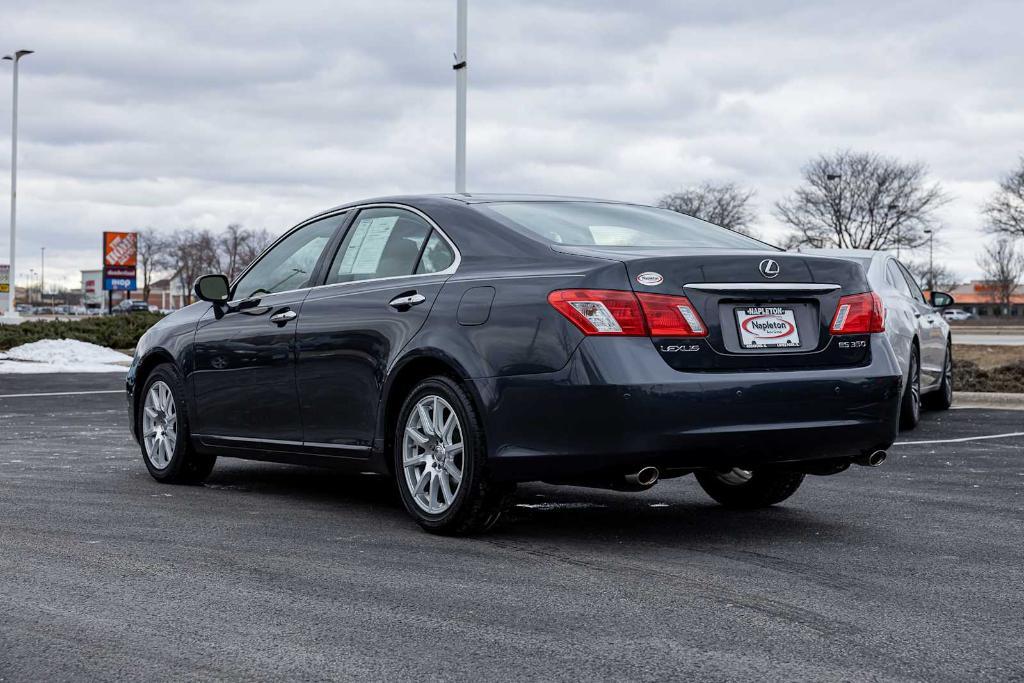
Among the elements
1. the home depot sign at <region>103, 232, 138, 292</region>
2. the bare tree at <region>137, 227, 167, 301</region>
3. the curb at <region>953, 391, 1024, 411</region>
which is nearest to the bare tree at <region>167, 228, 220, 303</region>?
the bare tree at <region>137, 227, 167, 301</region>

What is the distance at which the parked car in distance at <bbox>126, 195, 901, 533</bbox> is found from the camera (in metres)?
5.42

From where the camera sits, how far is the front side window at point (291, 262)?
284 inches

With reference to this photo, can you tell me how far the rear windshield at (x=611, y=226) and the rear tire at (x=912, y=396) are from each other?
15.7ft

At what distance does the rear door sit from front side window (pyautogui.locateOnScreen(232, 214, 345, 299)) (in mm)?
228

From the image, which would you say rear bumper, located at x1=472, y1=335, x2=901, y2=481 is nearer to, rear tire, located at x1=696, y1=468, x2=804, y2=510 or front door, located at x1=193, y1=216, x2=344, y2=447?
rear tire, located at x1=696, y1=468, x2=804, y2=510

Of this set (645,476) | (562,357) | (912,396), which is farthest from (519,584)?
(912,396)

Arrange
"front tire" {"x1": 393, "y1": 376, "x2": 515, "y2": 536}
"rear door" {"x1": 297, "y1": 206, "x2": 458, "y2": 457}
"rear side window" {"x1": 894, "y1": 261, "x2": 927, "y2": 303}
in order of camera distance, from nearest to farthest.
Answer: "front tire" {"x1": 393, "y1": 376, "x2": 515, "y2": 536}, "rear door" {"x1": 297, "y1": 206, "x2": 458, "y2": 457}, "rear side window" {"x1": 894, "y1": 261, "x2": 927, "y2": 303}

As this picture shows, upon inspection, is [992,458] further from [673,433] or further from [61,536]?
[61,536]

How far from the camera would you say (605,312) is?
542cm

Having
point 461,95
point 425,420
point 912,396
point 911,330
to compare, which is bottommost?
point 912,396

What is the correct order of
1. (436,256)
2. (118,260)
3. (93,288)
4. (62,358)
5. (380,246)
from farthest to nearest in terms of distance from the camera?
(93,288) < (118,260) < (62,358) < (380,246) < (436,256)

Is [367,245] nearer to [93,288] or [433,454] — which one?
[433,454]

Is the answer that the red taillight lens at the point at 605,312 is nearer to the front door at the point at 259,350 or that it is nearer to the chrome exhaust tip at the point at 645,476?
the chrome exhaust tip at the point at 645,476

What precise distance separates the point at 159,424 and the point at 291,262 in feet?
4.98
